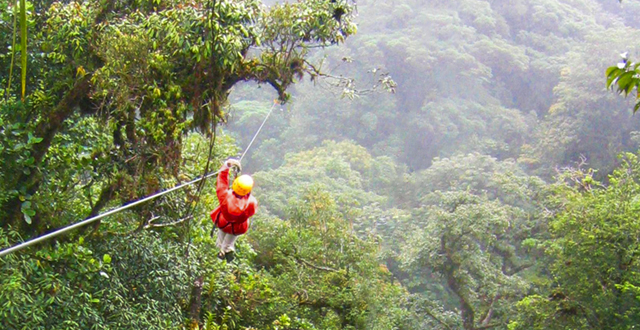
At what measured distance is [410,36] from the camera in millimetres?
25562

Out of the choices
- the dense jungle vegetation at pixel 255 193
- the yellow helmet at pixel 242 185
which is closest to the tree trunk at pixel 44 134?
the dense jungle vegetation at pixel 255 193

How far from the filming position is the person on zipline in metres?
3.42

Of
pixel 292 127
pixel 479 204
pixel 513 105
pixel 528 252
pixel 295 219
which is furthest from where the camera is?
pixel 513 105

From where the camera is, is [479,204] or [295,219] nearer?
[295,219]

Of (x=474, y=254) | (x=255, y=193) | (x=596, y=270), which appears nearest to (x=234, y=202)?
(x=596, y=270)

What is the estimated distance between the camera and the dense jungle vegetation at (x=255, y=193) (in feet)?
12.1

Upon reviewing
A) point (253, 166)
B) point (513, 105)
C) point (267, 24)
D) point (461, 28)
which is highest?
point (461, 28)

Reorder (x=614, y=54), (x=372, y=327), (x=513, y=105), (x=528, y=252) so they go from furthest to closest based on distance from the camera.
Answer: (x=513, y=105)
(x=614, y=54)
(x=528, y=252)
(x=372, y=327)

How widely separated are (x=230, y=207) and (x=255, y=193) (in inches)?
492

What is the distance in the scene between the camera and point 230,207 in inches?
138

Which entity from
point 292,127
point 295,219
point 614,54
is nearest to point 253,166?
point 292,127

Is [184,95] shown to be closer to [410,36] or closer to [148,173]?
[148,173]

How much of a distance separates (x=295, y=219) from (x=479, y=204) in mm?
4079

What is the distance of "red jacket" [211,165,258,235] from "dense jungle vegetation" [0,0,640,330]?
177 millimetres
